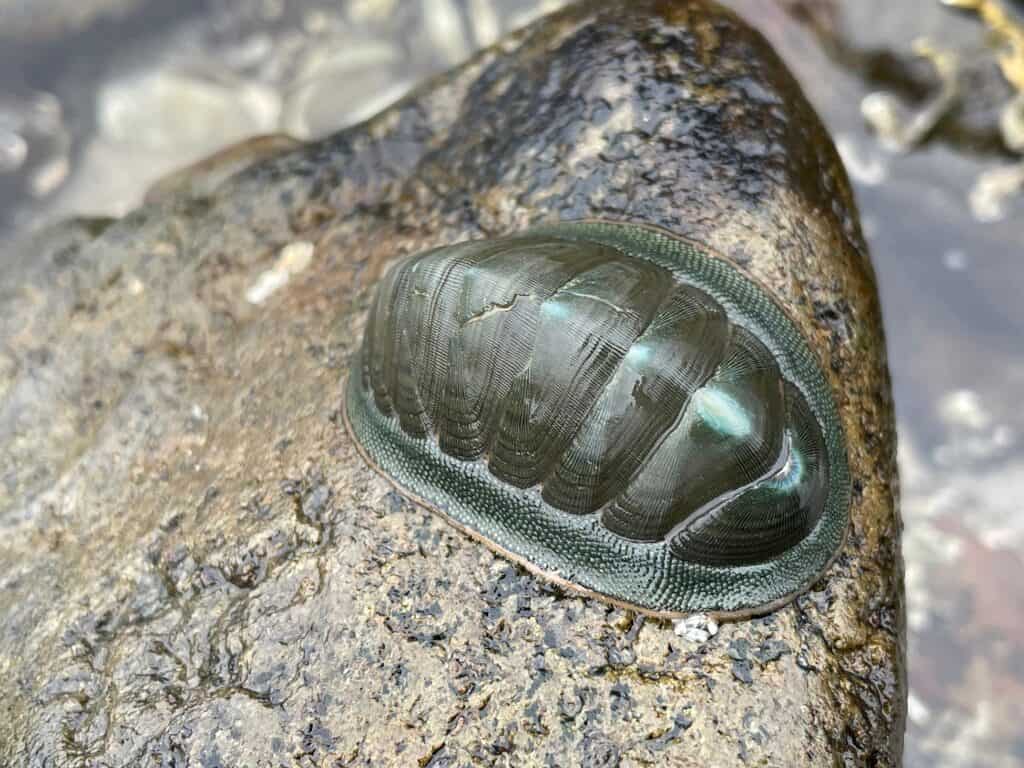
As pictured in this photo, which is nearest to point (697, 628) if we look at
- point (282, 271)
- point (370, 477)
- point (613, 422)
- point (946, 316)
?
point (613, 422)

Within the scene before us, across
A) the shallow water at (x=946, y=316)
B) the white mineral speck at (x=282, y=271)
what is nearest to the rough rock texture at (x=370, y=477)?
the white mineral speck at (x=282, y=271)

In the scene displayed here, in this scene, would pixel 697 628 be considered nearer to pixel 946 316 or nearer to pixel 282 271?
pixel 282 271

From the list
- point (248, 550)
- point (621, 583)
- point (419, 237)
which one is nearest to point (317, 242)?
point (419, 237)

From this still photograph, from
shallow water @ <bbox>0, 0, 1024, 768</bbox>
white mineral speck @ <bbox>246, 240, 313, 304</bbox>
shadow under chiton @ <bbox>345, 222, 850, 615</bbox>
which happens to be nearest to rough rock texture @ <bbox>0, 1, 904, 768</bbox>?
white mineral speck @ <bbox>246, 240, 313, 304</bbox>

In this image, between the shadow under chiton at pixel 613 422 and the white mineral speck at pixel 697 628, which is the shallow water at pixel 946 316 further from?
the white mineral speck at pixel 697 628

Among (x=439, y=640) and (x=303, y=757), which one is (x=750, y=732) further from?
(x=303, y=757)

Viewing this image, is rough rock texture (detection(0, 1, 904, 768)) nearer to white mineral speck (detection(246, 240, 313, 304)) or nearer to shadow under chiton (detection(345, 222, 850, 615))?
white mineral speck (detection(246, 240, 313, 304))
